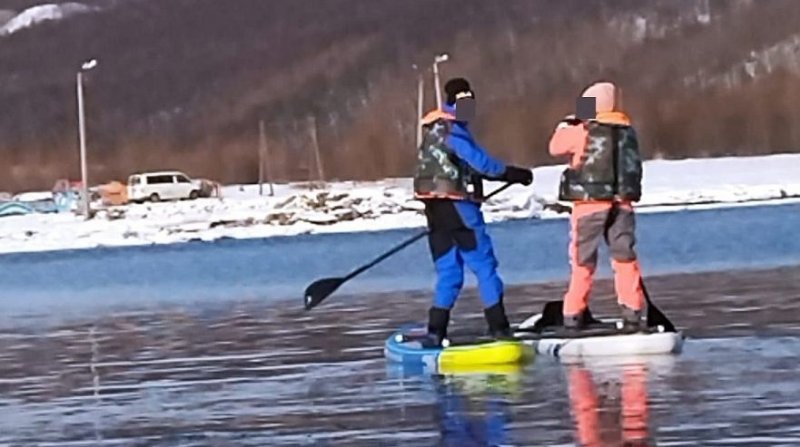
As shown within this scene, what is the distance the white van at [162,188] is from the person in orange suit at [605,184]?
188ft

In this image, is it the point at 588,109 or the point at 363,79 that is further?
the point at 363,79

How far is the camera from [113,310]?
67.0 feet

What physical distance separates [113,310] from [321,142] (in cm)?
6966

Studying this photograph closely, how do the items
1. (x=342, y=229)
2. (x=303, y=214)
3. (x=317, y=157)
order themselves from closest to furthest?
(x=342, y=229) < (x=303, y=214) < (x=317, y=157)

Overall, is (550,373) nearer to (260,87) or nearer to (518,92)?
(518,92)

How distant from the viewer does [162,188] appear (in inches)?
2842

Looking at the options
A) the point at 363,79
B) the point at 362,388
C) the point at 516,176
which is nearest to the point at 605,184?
the point at 516,176

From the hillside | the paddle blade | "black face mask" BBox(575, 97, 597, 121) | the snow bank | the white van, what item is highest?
the snow bank

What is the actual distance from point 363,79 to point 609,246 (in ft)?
287

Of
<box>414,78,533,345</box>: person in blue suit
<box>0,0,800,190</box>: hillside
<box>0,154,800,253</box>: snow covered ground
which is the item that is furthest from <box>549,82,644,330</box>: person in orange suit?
<box>0,0,800,190</box>: hillside

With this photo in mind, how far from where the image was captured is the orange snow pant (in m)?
12.5

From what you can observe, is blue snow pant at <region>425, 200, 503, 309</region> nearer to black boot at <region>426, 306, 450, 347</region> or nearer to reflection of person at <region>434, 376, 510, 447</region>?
black boot at <region>426, 306, 450, 347</region>

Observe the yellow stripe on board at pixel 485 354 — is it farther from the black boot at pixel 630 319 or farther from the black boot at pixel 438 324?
the black boot at pixel 630 319

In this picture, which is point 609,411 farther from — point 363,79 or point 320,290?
point 363,79
